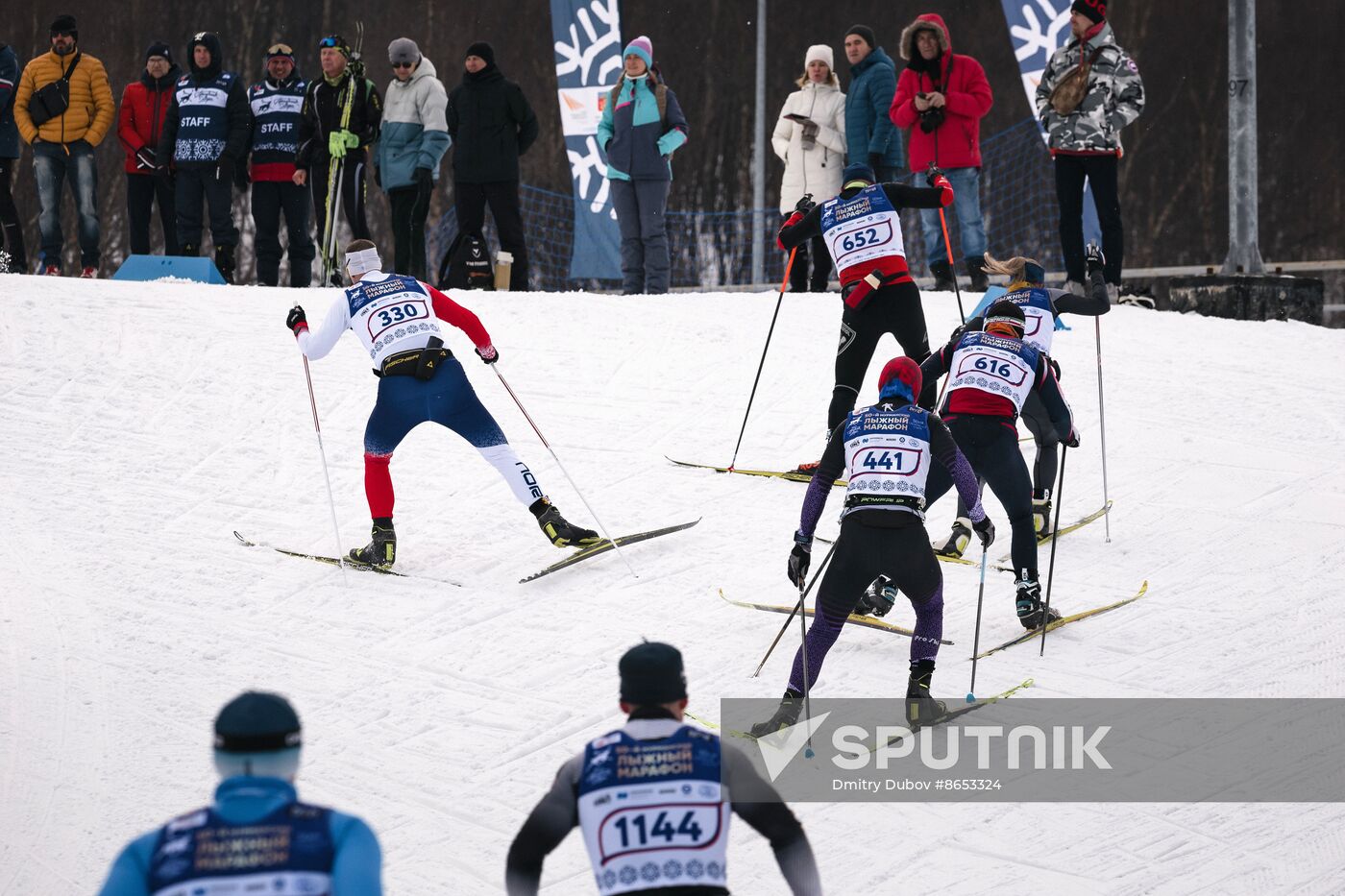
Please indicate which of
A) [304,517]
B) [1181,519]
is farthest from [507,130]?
[1181,519]

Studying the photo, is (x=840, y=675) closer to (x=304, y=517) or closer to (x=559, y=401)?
(x=304, y=517)

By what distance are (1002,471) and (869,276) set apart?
1.53 meters

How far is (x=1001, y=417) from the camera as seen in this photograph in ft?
21.6

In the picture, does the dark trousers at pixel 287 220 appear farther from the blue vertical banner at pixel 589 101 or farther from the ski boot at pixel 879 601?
the ski boot at pixel 879 601

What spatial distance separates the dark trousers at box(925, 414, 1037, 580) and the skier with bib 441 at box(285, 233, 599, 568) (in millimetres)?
1771

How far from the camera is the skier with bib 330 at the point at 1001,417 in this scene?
→ 21.3 ft

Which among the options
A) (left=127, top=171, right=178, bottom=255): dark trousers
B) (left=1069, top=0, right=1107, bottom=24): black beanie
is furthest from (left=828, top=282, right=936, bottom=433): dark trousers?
(left=127, top=171, right=178, bottom=255): dark trousers

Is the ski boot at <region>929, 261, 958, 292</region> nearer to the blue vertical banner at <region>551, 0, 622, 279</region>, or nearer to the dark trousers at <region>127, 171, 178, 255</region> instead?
the blue vertical banner at <region>551, 0, 622, 279</region>

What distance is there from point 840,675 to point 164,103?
7612mm

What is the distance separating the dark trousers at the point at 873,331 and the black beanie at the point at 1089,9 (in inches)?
137

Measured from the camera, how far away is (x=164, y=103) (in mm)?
11586

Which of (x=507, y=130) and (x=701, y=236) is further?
(x=701, y=236)

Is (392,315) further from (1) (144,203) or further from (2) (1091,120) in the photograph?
(1) (144,203)

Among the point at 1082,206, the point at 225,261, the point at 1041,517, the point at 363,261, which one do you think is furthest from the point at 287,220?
the point at 1041,517
